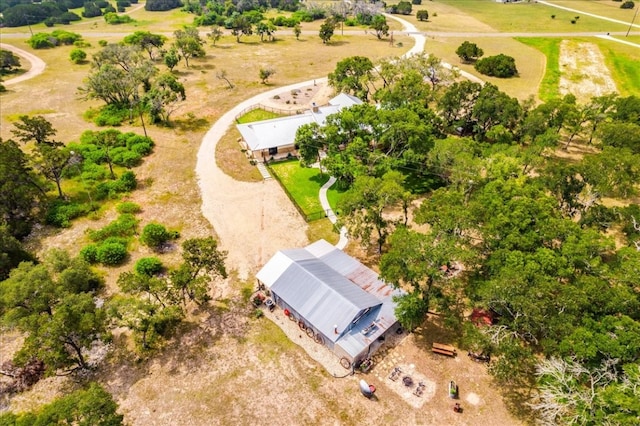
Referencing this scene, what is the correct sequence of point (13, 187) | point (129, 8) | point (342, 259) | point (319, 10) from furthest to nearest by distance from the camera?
1. point (129, 8)
2. point (319, 10)
3. point (13, 187)
4. point (342, 259)

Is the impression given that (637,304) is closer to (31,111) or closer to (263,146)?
(263,146)

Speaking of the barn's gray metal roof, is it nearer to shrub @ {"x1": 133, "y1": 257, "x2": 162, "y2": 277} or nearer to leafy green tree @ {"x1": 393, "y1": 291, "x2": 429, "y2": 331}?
shrub @ {"x1": 133, "y1": 257, "x2": 162, "y2": 277}

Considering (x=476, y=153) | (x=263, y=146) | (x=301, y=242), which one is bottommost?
(x=301, y=242)

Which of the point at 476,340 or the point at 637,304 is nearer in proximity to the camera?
the point at 637,304

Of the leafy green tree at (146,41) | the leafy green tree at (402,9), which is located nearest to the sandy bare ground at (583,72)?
the leafy green tree at (402,9)

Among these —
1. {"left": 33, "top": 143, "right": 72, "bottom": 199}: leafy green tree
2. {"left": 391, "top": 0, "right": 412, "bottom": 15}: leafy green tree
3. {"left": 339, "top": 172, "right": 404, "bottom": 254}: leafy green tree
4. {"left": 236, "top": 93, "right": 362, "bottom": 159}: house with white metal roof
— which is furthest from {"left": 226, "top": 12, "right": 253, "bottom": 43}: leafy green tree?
{"left": 339, "top": 172, "right": 404, "bottom": 254}: leafy green tree

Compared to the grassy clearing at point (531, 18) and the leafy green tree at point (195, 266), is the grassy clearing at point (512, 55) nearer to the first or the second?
the grassy clearing at point (531, 18)

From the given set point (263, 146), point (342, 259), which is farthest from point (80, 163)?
point (342, 259)
